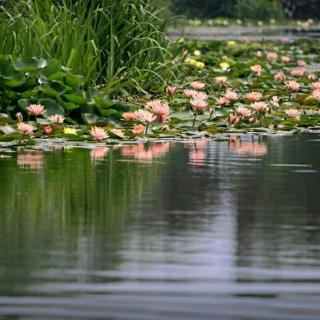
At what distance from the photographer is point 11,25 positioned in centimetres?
1266

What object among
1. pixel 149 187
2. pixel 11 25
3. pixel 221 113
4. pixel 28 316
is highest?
pixel 11 25

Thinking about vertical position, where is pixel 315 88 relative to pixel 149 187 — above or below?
above

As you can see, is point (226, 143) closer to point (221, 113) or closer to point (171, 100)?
point (221, 113)

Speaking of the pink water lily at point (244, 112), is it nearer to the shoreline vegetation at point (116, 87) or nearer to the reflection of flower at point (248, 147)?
the shoreline vegetation at point (116, 87)

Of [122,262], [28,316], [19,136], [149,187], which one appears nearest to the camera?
[28,316]

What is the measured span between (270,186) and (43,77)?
156 inches

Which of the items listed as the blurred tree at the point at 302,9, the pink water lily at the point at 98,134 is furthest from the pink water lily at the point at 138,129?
the blurred tree at the point at 302,9

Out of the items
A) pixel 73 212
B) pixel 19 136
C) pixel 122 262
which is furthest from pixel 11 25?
pixel 122 262

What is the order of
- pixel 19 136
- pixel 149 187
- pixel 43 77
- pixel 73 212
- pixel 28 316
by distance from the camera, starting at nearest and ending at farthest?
pixel 28 316, pixel 73 212, pixel 149 187, pixel 19 136, pixel 43 77

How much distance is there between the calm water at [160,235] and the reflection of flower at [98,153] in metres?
0.04

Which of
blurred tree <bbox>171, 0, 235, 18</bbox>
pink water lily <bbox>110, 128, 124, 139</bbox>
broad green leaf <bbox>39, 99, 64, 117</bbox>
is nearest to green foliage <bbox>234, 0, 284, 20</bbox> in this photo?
blurred tree <bbox>171, 0, 235, 18</bbox>

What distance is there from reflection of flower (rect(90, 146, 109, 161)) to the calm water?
4 cm

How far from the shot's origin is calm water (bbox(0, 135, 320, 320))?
4.49 meters

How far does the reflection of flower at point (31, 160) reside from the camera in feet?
27.6
